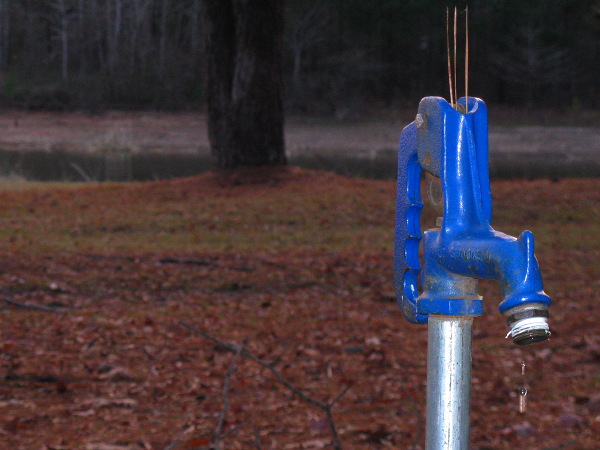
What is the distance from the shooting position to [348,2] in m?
32.8

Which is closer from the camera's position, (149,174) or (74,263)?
(74,263)

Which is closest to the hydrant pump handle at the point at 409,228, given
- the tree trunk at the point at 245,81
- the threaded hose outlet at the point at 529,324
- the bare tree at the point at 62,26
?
the threaded hose outlet at the point at 529,324

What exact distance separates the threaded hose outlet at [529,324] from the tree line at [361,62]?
27723 mm

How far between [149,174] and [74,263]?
1343cm

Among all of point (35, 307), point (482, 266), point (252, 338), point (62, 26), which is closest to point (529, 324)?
point (482, 266)

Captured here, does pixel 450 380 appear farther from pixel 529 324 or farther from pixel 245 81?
pixel 245 81

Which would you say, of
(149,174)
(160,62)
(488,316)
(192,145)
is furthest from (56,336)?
(160,62)

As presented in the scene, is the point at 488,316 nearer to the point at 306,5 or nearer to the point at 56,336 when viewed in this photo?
the point at 56,336

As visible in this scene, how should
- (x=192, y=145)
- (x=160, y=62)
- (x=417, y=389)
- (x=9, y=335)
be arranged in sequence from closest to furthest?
(x=417, y=389)
(x=9, y=335)
(x=192, y=145)
(x=160, y=62)

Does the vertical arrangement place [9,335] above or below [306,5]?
below

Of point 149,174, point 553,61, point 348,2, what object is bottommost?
point 149,174

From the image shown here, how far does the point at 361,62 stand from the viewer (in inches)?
1366

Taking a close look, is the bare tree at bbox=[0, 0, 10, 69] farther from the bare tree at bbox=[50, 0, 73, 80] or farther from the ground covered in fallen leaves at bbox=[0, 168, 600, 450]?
the ground covered in fallen leaves at bbox=[0, 168, 600, 450]

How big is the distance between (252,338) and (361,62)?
3000cm
